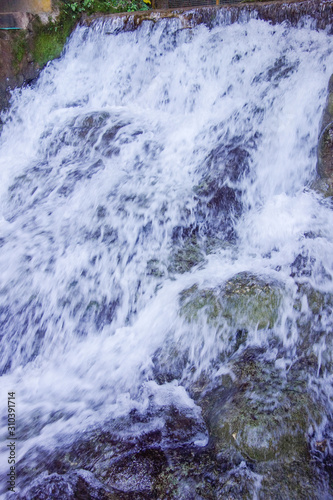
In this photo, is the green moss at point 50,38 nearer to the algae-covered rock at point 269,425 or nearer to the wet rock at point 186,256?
the wet rock at point 186,256

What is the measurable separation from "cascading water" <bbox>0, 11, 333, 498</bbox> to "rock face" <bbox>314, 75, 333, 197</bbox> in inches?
5.7

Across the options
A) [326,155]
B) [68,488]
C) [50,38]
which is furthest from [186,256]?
[50,38]

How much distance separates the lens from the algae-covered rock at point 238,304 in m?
3.04

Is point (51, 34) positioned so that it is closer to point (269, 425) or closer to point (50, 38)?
point (50, 38)

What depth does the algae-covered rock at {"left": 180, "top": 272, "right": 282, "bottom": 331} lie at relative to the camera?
9.96 feet

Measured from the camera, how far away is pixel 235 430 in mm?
2305

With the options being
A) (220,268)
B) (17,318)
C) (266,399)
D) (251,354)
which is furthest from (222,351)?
(17,318)

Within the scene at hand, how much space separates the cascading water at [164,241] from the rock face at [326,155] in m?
0.14

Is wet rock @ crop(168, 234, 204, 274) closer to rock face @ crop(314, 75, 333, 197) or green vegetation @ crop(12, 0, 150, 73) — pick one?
rock face @ crop(314, 75, 333, 197)

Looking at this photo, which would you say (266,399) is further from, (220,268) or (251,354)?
(220,268)

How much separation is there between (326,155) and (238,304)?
7.14 feet

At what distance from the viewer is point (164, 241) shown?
4.16 meters

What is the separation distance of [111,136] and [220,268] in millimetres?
3009

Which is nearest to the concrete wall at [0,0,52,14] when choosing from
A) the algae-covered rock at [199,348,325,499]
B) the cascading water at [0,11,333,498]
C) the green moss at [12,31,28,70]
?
the green moss at [12,31,28,70]
